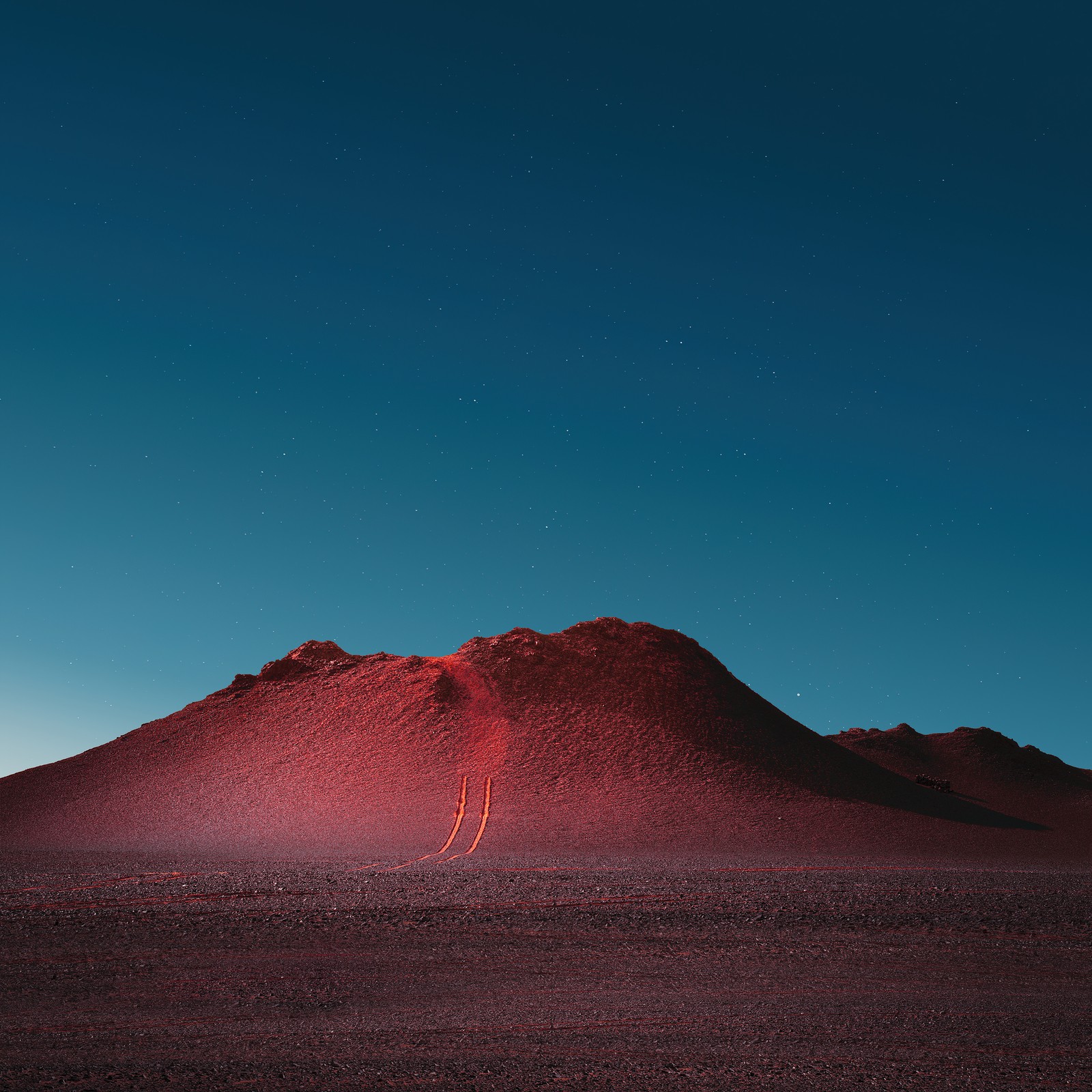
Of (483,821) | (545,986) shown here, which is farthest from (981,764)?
(545,986)

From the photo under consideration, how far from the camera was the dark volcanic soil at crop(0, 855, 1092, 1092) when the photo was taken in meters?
8.41

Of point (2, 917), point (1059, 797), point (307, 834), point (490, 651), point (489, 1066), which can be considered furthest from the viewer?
point (1059, 797)

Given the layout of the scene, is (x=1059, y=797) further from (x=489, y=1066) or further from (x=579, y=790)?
(x=489, y=1066)

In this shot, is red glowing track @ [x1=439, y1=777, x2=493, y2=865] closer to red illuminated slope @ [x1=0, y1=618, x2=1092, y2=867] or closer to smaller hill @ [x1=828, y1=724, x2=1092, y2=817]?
red illuminated slope @ [x1=0, y1=618, x2=1092, y2=867]

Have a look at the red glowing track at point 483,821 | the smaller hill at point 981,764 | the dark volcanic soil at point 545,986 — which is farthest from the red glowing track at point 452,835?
the smaller hill at point 981,764

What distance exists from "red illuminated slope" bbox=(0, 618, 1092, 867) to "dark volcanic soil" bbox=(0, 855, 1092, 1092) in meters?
12.9

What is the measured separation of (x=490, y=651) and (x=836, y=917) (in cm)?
4173

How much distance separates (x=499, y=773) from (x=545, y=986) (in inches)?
1292

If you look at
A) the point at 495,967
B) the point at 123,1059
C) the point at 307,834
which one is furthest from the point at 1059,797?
the point at 123,1059

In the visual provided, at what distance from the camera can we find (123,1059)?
8.45 metres

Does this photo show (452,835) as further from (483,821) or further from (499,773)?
(499,773)

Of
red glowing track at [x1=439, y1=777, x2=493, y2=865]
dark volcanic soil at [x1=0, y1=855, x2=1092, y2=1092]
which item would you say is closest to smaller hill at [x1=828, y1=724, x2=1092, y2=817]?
red glowing track at [x1=439, y1=777, x2=493, y2=865]

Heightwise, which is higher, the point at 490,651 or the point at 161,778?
the point at 490,651

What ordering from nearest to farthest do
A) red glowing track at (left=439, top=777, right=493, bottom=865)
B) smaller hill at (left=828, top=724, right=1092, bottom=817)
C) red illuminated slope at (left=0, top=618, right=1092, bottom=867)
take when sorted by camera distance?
red glowing track at (left=439, top=777, right=493, bottom=865) < red illuminated slope at (left=0, top=618, right=1092, bottom=867) < smaller hill at (left=828, top=724, right=1092, bottom=817)
